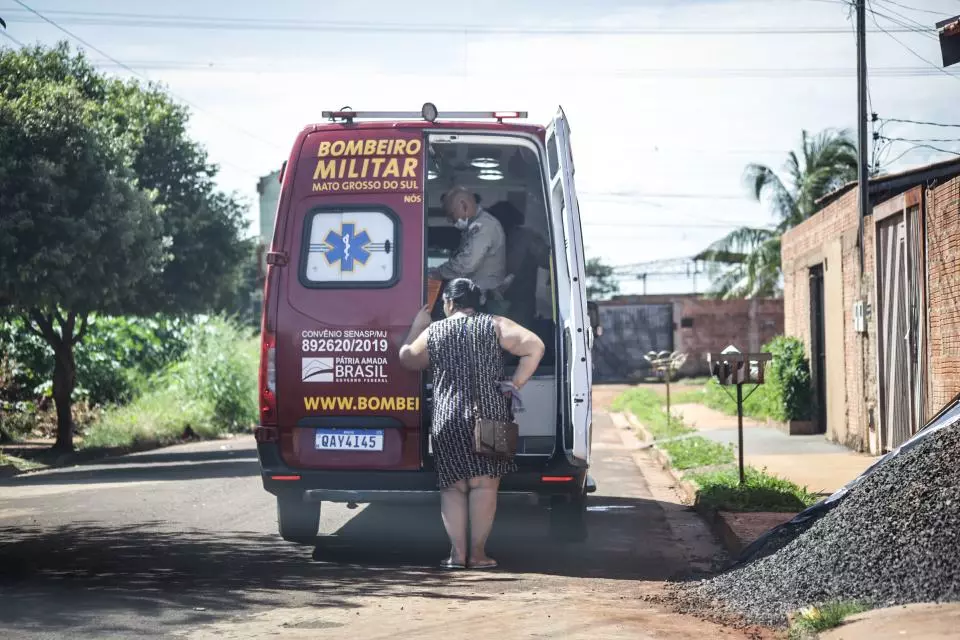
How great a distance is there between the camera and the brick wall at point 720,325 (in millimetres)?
44844

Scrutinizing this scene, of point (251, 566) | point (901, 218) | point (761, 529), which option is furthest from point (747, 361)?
point (251, 566)

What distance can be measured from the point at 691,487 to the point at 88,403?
16.4 metres

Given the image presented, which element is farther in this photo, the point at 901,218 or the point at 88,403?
the point at 88,403

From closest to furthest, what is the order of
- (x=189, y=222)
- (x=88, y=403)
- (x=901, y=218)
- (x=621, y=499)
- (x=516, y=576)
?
(x=516, y=576)
(x=621, y=499)
(x=901, y=218)
(x=189, y=222)
(x=88, y=403)

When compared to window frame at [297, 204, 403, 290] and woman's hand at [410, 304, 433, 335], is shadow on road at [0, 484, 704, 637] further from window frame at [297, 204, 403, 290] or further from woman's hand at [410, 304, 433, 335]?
window frame at [297, 204, 403, 290]

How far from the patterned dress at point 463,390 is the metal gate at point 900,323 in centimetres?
646

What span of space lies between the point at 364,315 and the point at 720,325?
38625 mm

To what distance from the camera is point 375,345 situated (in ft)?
27.6

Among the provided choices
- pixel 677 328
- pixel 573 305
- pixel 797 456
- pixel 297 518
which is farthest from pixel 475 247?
pixel 677 328

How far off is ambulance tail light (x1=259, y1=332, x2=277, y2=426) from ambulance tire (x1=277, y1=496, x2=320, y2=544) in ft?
2.28

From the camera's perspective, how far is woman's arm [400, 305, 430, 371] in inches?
320

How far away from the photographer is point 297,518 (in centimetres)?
888

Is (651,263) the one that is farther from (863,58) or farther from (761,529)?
(761,529)

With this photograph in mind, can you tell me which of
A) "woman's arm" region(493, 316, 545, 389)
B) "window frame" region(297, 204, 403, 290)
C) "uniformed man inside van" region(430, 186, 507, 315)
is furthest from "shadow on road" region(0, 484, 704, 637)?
"uniformed man inside van" region(430, 186, 507, 315)
